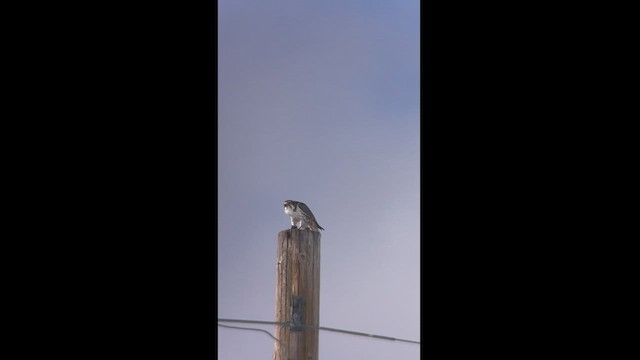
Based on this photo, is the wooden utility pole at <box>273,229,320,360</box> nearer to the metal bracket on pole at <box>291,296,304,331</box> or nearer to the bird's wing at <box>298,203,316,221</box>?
the metal bracket on pole at <box>291,296,304,331</box>

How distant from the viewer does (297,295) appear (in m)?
3.43

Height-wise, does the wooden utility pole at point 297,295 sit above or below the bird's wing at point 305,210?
below

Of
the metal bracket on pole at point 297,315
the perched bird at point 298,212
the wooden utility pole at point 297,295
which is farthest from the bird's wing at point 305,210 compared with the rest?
the metal bracket on pole at point 297,315

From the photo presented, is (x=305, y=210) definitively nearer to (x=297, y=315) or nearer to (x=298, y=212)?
(x=298, y=212)

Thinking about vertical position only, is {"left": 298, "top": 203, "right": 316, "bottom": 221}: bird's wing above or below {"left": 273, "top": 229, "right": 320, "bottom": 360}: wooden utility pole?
above

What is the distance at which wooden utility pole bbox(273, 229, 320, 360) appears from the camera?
3.39m

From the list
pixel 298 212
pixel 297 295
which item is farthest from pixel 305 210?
pixel 297 295

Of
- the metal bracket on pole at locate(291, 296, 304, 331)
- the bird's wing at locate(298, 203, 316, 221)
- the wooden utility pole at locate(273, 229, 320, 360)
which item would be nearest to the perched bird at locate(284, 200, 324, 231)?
the bird's wing at locate(298, 203, 316, 221)

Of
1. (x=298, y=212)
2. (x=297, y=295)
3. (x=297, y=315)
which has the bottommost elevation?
(x=297, y=315)

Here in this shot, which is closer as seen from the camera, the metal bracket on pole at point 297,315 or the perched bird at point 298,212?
the metal bracket on pole at point 297,315

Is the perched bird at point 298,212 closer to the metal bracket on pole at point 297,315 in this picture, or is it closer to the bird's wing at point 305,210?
the bird's wing at point 305,210

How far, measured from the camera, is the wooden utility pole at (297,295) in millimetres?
3391
